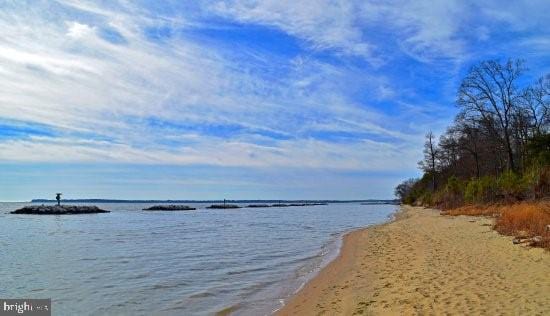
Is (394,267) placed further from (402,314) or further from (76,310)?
(76,310)

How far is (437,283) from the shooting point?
10516 mm

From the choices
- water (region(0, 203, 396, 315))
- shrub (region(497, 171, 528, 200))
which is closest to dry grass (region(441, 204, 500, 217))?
shrub (region(497, 171, 528, 200))

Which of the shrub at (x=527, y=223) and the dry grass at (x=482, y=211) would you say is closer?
the shrub at (x=527, y=223)

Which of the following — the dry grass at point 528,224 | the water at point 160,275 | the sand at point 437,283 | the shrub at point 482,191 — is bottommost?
the water at point 160,275

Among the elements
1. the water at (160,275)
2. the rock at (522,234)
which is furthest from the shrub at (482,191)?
the rock at (522,234)

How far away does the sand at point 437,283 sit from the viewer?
8.38m

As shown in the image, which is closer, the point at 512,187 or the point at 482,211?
the point at 512,187

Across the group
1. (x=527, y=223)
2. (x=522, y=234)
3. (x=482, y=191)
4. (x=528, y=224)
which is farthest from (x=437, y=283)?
(x=482, y=191)

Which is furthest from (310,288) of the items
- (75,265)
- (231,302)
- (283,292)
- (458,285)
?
(75,265)

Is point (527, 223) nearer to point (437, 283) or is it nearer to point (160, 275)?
point (437, 283)

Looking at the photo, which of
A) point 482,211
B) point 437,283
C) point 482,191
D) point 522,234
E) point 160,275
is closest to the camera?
point 437,283

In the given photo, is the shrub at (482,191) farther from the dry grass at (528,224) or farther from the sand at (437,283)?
the sand at (437,283)

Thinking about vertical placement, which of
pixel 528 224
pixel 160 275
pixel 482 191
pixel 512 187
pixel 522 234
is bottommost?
pixel 160 275

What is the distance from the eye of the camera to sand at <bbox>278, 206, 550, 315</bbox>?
8375mm
